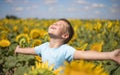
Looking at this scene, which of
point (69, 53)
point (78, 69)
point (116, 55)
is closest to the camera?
point (78, 69)

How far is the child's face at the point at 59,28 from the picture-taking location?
0.84 m

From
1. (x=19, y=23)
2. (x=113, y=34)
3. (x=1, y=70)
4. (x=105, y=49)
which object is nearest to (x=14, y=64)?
(x=1, y=70)

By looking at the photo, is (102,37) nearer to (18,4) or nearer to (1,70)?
(18,4)

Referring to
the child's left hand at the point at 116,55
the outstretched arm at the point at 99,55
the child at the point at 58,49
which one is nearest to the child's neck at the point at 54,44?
the child at the point at 58,49

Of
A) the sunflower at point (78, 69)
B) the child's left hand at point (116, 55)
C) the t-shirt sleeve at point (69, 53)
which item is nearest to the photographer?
the sunflower at point (78, 69)

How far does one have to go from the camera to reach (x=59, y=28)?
0.86m

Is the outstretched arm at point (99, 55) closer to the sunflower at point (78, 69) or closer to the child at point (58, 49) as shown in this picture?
the child at point (58, 49)

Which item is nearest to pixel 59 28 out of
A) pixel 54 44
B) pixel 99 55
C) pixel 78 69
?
pixel 54 44

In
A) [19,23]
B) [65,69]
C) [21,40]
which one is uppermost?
[65,69]

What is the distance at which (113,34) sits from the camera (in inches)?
68.9

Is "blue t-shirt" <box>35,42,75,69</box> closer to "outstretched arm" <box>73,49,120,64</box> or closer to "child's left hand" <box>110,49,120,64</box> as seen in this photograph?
"outstretched arm" <box>73,49,120,64</box>

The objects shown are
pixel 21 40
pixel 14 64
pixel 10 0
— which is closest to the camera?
pixel 14 64

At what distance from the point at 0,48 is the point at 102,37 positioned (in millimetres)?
640

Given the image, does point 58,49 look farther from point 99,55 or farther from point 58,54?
point 99,55
